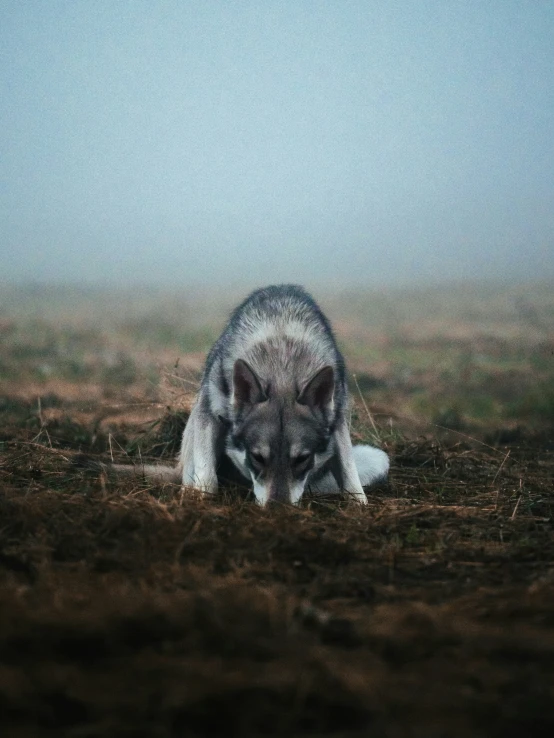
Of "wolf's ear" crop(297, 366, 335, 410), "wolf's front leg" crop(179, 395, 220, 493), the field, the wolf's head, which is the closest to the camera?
the field

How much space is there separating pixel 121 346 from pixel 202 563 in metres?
A: 19.0

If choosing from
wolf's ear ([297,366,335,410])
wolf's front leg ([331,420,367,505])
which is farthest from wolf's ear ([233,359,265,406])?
wolf's front leg ([331,420,367,505])

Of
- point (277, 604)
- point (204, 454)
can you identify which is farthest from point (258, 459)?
point (277, 604)

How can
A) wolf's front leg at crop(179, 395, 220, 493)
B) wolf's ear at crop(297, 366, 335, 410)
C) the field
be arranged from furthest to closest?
wolf's front leg at crop(179, 395, 220, 493) → wolf's ear at crop(297, 366, 335, 410) → the field

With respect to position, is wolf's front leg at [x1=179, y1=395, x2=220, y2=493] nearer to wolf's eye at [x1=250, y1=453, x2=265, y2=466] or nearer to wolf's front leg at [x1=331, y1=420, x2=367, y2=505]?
wolf's eye at [x1=250, y1=453, x2=265, y2=466]

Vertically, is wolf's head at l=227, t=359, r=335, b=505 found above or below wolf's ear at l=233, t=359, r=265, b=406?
below

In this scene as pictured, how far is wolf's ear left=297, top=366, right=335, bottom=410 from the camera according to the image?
5254mm

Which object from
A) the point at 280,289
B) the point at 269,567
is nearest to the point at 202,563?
the point at 269,567

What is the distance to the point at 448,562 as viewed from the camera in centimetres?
409

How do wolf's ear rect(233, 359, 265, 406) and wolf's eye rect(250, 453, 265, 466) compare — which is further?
wolf's ear rect(233, 359, 265, 406)

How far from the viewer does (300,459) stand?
5195 mm

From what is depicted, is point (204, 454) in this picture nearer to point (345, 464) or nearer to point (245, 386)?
point (245, 386)

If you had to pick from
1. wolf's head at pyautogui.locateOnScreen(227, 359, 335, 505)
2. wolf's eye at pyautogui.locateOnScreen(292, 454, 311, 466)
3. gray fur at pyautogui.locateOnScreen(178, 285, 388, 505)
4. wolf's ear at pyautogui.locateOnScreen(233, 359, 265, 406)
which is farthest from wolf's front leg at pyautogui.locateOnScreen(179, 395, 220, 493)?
wolf's eye at pyautogui.locateOnScreen(292, 454, 311, 466)

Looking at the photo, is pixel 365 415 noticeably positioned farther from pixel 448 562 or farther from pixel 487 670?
pixel 487 670
